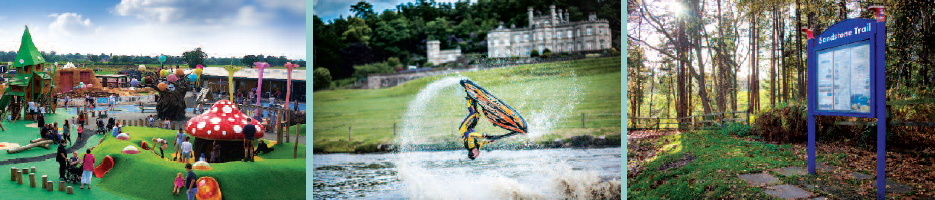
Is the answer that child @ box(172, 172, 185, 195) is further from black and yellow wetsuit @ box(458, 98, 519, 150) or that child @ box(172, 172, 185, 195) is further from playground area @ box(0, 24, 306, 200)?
black and yellow wetsuit @ box(458, 98, 519, 150)

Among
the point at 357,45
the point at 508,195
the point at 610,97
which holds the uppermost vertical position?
the point at 357,45

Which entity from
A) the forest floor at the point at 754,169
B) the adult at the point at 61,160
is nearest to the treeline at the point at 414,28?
the forest floor at the point at 754,169

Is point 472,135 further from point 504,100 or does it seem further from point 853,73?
point 853,73

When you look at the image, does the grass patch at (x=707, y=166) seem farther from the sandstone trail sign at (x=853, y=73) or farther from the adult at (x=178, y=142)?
the adult at (x=178, y=142)

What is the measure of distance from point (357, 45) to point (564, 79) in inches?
94.1

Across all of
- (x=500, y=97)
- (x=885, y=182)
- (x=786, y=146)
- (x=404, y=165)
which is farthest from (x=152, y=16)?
(x=885, y=182)

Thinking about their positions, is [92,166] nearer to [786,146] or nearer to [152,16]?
[152,16]

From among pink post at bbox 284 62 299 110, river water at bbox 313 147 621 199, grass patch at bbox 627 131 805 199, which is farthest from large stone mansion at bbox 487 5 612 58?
pink post at bbox 284 62 299 110

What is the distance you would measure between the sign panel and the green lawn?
2291 millimetres

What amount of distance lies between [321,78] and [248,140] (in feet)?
4.24

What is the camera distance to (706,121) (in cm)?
661

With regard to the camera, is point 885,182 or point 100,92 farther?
point 100,92

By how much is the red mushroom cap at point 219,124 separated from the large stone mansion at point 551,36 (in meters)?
2.77

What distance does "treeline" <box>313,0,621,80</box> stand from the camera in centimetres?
695
